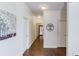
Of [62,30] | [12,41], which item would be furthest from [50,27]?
[12,41]

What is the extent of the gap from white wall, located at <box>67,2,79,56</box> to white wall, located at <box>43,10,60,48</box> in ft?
15.5

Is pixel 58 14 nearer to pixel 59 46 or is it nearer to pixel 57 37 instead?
pixel 57 37

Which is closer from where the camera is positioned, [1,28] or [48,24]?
[1,28]

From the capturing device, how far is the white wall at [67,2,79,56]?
2.91 metres

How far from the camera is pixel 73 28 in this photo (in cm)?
296

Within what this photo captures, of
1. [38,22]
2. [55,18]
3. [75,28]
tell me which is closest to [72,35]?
[75,28]

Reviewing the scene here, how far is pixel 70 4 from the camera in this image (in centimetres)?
290

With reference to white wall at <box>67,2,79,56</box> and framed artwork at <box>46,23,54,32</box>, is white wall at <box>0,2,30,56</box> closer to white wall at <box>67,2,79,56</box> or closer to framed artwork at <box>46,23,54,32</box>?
white wall at <box>67,2,79,56</box>

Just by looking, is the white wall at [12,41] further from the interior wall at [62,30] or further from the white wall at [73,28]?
the interior wall at [62,30]

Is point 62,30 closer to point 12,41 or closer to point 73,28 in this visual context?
point 12,41

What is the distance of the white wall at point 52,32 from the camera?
25.2ft

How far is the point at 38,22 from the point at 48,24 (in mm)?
5605

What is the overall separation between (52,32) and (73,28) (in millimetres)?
4821

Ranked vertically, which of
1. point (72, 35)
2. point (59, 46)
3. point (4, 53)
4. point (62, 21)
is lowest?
point (59, 46)
